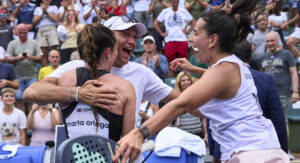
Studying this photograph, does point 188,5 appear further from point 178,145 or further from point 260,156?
point 260,156

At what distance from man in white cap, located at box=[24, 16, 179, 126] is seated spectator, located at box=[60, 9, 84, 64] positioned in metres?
7.18

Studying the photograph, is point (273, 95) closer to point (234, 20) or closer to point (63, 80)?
point (234, 20)

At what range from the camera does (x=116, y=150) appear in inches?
76.4

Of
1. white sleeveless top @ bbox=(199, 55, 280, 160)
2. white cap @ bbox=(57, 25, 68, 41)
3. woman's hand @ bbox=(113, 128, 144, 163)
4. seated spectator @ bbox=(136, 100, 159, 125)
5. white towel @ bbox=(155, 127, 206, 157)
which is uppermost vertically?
woman's hand @ bbox=(113, 128, 144, 163)

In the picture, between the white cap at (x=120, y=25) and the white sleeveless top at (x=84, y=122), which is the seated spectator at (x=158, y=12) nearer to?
the white cap at (x=120, y=25)

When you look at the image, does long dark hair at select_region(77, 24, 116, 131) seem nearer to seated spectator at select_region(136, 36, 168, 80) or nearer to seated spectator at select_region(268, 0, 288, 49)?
seated spectator at select_region(136, 36, 168, 80)

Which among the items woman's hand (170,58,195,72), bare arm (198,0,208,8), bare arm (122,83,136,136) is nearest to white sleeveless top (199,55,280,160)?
bare arm (122,83,136,136)

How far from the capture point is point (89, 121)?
2.71 metres

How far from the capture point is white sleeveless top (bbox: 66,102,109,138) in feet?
8.89

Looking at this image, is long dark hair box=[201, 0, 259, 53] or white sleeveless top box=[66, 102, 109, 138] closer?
white sleeveless top box=[66, 102, 109, 138]

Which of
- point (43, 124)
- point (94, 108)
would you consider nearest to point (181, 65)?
point (94, 108)

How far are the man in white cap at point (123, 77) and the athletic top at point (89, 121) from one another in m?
0.06

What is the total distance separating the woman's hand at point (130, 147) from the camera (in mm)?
1975

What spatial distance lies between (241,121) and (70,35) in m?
8.45
